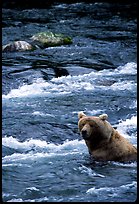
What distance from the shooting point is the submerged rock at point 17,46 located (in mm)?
20906

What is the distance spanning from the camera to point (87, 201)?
799cm

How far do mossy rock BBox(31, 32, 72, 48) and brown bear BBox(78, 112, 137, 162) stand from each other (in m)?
12.2

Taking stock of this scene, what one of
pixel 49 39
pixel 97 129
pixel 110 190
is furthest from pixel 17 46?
pixel 110 190

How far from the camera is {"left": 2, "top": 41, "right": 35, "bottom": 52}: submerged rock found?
2091cm

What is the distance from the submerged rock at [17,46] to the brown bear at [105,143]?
11.2 m

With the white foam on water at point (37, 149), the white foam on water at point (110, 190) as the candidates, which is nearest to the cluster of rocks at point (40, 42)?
the white foam on water at point (37, 149)

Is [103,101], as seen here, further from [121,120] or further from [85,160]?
[85,160]

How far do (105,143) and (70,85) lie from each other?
681cm

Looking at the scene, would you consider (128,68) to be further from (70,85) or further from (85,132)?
(85,132)

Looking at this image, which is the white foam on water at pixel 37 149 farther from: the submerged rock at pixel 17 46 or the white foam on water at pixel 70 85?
the submerged rock at pixel 17 46

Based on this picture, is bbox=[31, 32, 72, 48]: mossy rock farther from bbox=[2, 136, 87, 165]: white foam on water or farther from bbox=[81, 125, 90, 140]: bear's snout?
bbox=[81, 125, 90, 140]: bear's snout

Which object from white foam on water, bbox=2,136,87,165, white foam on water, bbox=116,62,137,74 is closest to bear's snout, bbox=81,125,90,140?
white foam on water, bbox=2,136,87,165

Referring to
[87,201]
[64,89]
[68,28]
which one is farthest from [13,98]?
[68,28]

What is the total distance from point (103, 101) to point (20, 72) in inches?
151
